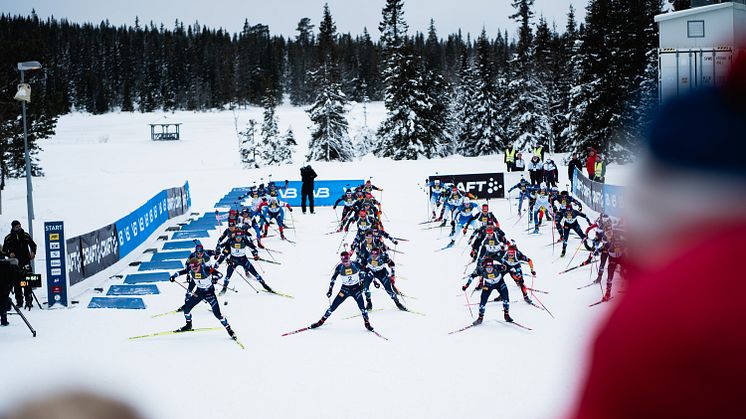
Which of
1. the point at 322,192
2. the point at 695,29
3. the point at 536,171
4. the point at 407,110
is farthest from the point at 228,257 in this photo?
the point at 407,110

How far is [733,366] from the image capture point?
4.19ft

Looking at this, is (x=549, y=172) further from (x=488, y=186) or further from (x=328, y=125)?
(x=328, y=125)

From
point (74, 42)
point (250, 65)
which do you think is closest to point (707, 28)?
point (250, 65)

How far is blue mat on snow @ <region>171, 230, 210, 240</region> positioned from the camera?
28.9 metres

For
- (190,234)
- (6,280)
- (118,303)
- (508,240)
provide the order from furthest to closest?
(190,234), (508,240), (118,303), (6,280)

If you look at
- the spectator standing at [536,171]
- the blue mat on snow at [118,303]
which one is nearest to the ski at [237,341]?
the blue mat on snow at [118,303]

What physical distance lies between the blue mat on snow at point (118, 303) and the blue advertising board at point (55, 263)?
2.62 feet

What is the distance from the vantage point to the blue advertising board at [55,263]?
59.6ft

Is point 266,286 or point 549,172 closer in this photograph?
point 266,286

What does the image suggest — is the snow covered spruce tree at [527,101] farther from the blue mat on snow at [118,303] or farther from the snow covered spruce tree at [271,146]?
the blue mat on snow at [118,303]

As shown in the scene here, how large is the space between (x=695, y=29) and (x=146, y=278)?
726 inches

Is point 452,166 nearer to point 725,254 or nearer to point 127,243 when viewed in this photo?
point 127,243

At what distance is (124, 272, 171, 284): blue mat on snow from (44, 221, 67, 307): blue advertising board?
A: 302 cm

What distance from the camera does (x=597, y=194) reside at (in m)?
27.0
